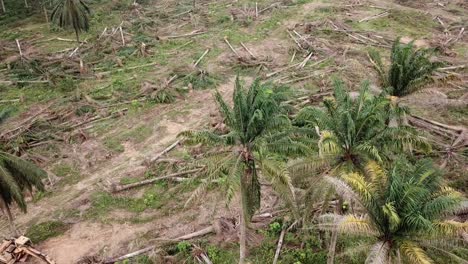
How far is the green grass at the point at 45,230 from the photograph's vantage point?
17847 mm

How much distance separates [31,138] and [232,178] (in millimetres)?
16318

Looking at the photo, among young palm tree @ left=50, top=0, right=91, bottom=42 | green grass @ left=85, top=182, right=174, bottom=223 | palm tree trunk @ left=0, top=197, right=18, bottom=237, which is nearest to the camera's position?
palm tree trunk @ left=0, top=197, right=18, bottom=237

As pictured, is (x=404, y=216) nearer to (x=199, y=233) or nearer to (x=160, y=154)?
(x=199, y=233)

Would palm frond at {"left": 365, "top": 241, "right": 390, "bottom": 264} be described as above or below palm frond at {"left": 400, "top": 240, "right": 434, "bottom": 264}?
below

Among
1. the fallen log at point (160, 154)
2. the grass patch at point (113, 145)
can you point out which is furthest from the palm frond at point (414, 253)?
the grass patch at point (113, 145)

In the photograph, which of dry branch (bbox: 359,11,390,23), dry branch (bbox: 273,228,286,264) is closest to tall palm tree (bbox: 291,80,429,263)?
dry branch (bbox: 273,228,286,264)

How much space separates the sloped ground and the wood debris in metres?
0.67

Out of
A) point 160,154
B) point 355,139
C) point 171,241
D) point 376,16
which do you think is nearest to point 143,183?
point 160,154

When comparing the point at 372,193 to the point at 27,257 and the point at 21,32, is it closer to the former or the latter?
the point at 27,257

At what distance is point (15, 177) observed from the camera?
627 inches

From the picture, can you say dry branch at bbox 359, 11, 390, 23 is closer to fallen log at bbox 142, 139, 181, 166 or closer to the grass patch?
fallen log at bbox 142, 139, 181, 166

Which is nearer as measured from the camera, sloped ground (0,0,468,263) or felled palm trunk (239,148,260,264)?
felled palm trunk (239,148,260,264)

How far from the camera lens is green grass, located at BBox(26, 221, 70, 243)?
17.8m

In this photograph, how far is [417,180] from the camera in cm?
1201
